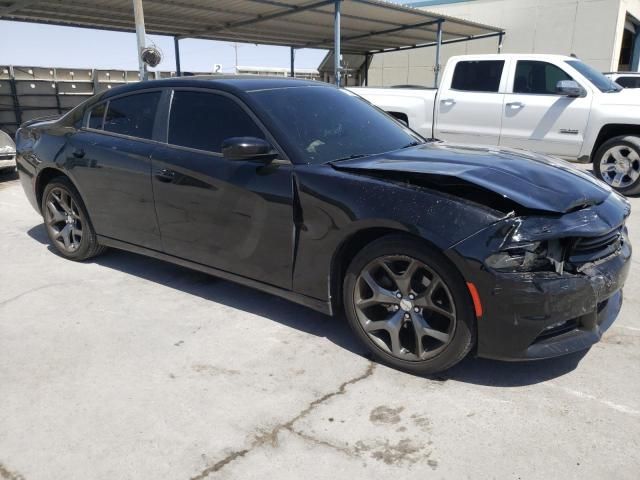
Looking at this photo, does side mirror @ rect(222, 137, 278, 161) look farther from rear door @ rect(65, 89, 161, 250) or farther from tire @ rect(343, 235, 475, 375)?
rear door @ rect(65, 89, 161, 250)

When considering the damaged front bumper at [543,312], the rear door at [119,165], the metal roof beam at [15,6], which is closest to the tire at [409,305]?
the damaged front bumper at [543,312]

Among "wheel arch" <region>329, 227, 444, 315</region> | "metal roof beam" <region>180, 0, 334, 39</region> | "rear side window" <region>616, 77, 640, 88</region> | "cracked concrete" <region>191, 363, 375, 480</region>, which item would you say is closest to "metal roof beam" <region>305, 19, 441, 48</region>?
"metal roof beam" <region>180, 0, 334, 39</region>

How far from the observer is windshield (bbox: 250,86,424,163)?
3.36m

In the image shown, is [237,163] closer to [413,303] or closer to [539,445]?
[413,303]

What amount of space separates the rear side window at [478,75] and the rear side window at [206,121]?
19.6 feet

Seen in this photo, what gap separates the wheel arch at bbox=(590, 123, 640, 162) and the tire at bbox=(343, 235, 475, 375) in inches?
241

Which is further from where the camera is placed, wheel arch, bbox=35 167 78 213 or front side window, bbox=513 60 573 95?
front side window, bbox=513 60 573 95

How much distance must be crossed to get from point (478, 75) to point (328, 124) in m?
5.76

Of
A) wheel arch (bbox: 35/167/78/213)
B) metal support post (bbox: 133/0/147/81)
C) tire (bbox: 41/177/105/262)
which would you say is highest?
metal support post (bbox: 133/0/147/81)

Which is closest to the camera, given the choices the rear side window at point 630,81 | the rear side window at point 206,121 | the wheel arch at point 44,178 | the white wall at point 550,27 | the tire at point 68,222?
the rear side window at point 206,121

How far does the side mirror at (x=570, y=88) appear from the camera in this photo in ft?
24.3

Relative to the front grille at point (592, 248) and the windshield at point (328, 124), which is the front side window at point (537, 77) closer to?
the windshield at point (328, 124)

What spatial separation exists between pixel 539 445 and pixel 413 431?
0.55 m

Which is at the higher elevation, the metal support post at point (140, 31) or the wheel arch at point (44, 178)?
the metal support post at point (140, 31)
